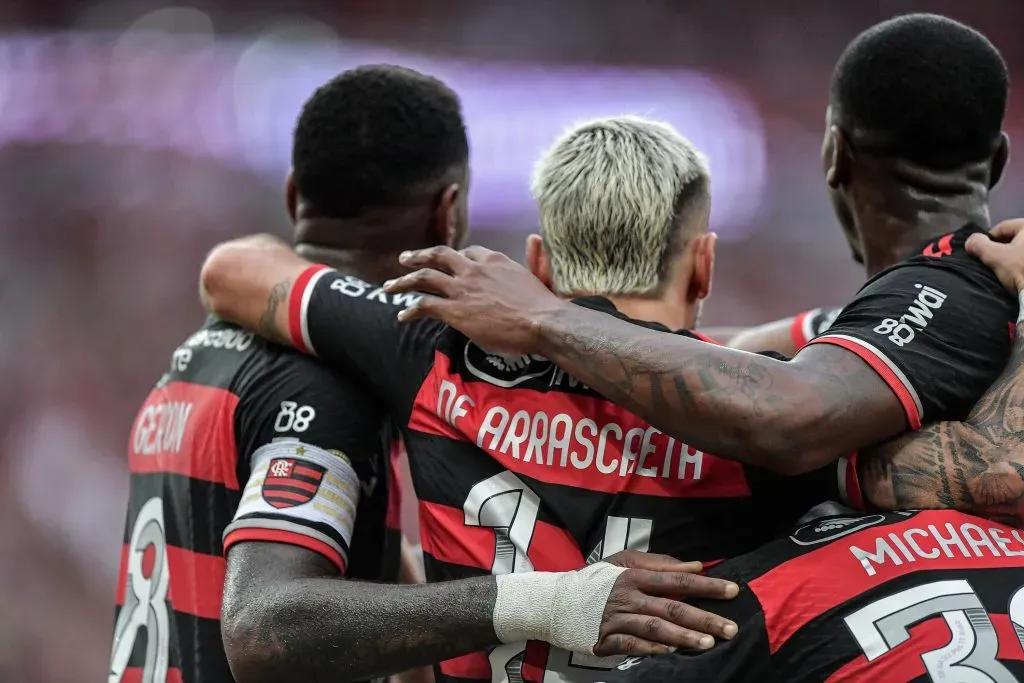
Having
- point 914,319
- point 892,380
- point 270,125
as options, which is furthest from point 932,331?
point 270,125

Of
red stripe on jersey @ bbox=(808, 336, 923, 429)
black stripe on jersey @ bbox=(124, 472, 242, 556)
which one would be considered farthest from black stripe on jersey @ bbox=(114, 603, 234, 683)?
red stripe on jersey @ bbox=(808, 336, 923, 429)

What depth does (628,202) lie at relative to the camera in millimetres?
2115

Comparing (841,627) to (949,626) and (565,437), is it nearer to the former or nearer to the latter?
(949,626)

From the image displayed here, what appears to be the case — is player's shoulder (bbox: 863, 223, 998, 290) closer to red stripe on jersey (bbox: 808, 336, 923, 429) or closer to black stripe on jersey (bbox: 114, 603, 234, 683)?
red stripe on jersey (bbox: 808, 336, 923, 429)

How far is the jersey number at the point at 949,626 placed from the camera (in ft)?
5.82

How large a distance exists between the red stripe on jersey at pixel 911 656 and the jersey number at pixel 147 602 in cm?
150

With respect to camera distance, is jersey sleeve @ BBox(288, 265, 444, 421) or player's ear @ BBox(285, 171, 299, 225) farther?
player's ear @ BBox(285, 171, 299, 225)

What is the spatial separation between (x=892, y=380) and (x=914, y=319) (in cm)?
16

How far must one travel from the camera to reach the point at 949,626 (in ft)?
5.89

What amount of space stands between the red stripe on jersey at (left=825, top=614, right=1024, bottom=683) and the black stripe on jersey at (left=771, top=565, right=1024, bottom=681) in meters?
0.01

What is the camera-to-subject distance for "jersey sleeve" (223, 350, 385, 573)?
2217 millimetres

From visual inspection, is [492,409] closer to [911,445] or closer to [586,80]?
[911,445]

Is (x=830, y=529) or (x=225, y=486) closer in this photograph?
(x=830, y=529)

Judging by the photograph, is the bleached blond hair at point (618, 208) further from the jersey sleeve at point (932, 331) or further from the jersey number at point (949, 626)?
the jersey number at point (949, 626)
